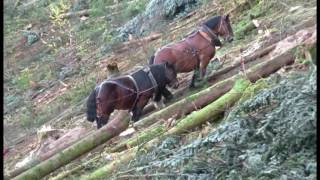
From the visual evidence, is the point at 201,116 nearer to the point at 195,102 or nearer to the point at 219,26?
the point at 195,102

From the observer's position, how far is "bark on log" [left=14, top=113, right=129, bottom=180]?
21.7 feet

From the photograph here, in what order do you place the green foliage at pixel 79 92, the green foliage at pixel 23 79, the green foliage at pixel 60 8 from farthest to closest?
the green foliage at pixel 60 8, the green foliage at pixel 23 79, the green foliage at pixel 79 92

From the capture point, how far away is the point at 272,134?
197 inches

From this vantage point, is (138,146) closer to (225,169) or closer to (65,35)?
(225,169)

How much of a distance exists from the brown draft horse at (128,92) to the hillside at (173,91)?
319 millimetres

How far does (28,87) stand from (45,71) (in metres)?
0.69

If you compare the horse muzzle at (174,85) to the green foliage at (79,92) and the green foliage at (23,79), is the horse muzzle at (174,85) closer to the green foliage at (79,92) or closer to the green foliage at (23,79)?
the green foliage at (79,92)

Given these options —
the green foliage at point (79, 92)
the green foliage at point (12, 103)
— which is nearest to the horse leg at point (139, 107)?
the green foliage at point (79, 92)

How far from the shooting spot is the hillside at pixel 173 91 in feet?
16.3

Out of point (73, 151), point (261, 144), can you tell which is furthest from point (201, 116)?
point (261, 144)

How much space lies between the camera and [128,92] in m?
8.42

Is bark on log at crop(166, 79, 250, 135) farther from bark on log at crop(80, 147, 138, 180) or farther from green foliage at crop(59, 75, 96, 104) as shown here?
green foliage at crop(59, 75, 96, 104)

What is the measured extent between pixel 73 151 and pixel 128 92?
185cm

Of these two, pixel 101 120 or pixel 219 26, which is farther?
pixel 219 26
